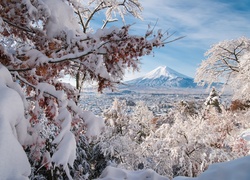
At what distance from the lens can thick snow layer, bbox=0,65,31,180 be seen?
184 cm

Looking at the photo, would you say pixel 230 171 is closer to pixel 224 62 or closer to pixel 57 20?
pixel 57 20

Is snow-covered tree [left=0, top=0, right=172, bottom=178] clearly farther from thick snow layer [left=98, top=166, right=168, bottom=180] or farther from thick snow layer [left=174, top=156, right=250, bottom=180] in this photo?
thick snow layer [left=174, top=156, right=250, bottom=180]

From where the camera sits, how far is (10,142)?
1.92 meters

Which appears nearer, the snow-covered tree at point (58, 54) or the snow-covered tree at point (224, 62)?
the snow-covered tree at point (58, 54)

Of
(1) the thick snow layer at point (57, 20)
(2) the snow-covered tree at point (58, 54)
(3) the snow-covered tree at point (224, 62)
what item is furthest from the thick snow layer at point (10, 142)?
(3) the snow-covered tree at point (224, 62)

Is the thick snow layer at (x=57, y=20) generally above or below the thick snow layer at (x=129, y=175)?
above

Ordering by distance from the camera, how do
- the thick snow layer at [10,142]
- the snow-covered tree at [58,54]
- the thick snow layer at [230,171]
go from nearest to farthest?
the thick snow layer at [10,142] < the thick snow layer at [230,171] < the snow-covered tree at [58,54]

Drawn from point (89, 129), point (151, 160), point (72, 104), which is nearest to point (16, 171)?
point (89, 129)

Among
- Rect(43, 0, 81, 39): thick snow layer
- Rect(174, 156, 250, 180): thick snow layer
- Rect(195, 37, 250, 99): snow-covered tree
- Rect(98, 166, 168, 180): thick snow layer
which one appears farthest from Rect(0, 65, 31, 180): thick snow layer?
Rect(195, 37, 250, 99): snow-covered tree

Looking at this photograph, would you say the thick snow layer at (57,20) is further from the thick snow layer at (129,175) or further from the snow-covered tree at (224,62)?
the snow-covered tree at (224,62)

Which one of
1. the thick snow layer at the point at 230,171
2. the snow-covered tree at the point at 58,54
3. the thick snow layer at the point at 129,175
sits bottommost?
the thick snow layer at the point at 129,175

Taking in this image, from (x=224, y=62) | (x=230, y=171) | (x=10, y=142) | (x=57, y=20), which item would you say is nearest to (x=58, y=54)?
(x=57, y=20)

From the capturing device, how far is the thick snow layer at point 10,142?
6.03 feet

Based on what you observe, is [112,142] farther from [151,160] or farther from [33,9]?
[33,9]
